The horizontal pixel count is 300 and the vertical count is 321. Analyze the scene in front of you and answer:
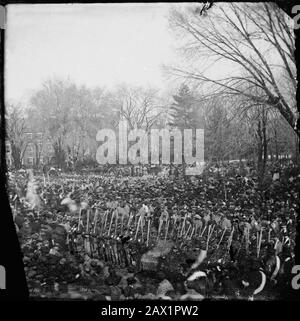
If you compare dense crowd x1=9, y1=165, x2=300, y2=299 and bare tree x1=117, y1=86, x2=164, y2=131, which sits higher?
bare tree x1=117, y1=86, x2=164, y2=131

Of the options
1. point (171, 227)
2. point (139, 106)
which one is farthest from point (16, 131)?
point (171, 227)

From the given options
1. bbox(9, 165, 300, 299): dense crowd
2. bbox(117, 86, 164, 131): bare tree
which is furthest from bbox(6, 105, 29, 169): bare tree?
bbox(117, 86, 164, 131): bare tree

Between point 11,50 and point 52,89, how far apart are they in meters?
0.48

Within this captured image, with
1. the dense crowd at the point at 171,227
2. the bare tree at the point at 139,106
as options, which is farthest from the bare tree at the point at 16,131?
the bare tree at the point at 139,106

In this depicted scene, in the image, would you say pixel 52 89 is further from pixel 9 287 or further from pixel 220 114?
pixel 9 287

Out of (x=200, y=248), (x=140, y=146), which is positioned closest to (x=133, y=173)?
(x=140, y=146)

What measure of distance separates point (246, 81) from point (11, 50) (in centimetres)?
201

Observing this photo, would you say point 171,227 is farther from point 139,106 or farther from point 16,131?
point 16,131

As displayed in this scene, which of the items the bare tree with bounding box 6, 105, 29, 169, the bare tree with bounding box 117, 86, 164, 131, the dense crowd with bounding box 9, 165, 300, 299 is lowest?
the dense crowd with bounding box 9, 165, 300, 299

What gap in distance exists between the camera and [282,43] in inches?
137

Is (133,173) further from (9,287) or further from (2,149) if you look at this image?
(9,287)

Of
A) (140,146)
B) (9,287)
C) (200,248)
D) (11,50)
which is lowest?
(9,287)

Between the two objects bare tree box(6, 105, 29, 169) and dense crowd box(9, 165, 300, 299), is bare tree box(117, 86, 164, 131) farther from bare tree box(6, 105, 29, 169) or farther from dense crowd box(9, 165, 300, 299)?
bare tree box(6, 105, 29, 169)
